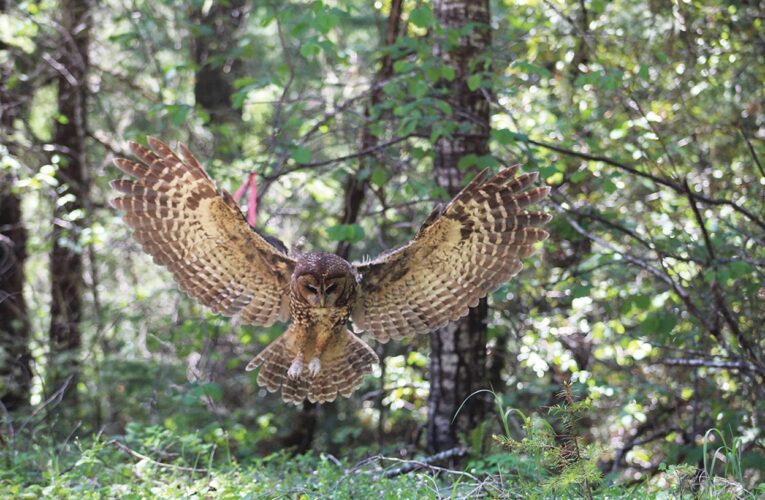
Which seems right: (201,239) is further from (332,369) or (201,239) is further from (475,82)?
(475,82)

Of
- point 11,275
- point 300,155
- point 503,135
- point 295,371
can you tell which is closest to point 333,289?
point 295,371

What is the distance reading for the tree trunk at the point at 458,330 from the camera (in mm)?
6375

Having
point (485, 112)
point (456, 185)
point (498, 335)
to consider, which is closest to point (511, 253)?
point (456, 185)

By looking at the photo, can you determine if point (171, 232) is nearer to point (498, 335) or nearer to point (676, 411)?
point (498, 335)

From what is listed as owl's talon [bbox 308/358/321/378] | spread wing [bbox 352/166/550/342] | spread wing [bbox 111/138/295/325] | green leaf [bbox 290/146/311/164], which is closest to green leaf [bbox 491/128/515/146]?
spread wing [bbox 352/166/550/342]

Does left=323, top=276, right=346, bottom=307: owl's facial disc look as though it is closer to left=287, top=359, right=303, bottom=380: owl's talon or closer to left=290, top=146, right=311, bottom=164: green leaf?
left=287, top=359, right=303, bottom=380: owl's talon

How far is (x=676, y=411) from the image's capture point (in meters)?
7.34

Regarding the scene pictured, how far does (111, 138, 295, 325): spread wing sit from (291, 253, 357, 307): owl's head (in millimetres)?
242

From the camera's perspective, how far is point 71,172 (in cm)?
959

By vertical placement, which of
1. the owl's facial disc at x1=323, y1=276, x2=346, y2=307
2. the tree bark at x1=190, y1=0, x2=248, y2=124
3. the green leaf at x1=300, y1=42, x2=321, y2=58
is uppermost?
the tree bark at x1=190, y1=0, x2=248, y2=124

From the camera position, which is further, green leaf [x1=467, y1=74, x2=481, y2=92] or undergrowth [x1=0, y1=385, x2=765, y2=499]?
green leaf [x1=467, y1=74, x2=481, y2=92]

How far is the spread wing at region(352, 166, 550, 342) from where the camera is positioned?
16.0ft

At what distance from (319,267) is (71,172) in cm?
569

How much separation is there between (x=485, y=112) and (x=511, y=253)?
1.89 m
